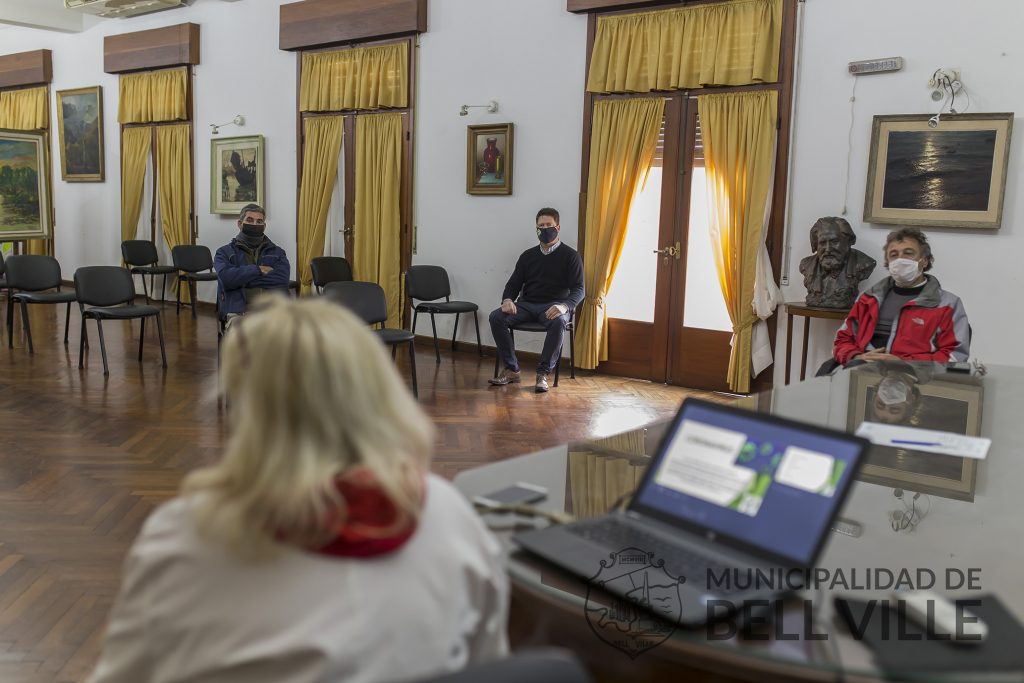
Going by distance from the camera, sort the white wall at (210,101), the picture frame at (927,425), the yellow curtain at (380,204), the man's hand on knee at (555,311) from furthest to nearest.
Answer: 1. the white wall at (210,101)
2. the yellow curtain at (380,204)
3. the man's hand on knee at (555,311)
4. the picture frame at (927,425)

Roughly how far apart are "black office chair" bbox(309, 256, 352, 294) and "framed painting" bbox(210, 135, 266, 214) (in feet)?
6.12

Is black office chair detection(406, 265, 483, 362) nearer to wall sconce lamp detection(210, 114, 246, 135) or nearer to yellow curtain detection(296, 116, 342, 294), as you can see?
yellow curtain detection(296, 116, 342, 294)

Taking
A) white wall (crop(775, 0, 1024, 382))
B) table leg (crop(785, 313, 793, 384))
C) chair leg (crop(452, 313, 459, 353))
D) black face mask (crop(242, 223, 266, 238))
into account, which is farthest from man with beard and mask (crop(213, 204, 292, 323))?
white wall (crop(775, 0, 1024, 382))

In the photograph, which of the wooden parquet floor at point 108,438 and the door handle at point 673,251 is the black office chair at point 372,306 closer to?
the wooden parquet floor at point 108,438

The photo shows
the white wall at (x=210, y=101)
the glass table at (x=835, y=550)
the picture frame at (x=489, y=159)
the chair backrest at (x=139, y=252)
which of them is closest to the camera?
the glass table at (x=835, y=550)

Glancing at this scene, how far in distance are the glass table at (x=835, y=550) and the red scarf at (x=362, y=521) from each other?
18.3 inches

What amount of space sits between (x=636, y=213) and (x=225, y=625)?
20.7ft

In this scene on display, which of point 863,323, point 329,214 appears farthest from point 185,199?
point 863,323

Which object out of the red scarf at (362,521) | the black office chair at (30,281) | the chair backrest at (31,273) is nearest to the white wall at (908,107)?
the red scarf at (362,521)

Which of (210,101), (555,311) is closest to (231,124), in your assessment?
(210,101)

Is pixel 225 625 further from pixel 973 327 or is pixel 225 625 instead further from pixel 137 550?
pixel 973 327

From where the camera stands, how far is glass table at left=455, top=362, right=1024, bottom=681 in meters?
1.30

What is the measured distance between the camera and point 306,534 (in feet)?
3.43

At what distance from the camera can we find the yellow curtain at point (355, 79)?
8.55 metres
